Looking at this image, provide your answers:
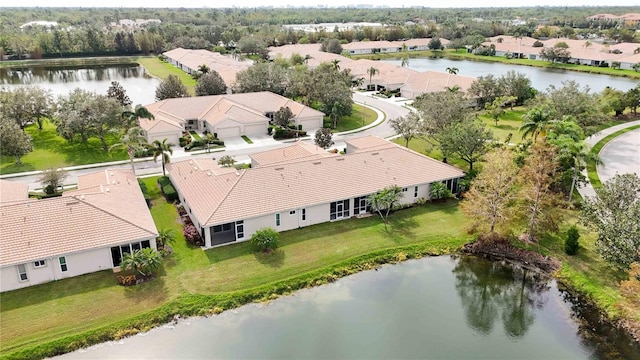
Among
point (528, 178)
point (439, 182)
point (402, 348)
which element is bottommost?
point (402, 348)

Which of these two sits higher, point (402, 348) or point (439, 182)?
point (439, 182)

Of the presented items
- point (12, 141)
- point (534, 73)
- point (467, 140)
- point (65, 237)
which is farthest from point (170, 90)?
point (534, 73)

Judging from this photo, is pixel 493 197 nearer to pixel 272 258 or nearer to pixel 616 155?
pixel 272 258

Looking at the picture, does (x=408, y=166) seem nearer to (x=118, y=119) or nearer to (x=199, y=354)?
(x=199, y=354)

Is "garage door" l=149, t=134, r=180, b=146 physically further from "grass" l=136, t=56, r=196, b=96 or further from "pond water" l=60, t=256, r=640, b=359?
"pond water" l=60, t=256, r=640, b=359

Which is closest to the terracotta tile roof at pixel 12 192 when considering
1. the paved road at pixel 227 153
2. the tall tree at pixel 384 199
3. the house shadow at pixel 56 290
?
the paved road at pixel 227 153

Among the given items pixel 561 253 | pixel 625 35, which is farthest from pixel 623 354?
pixel 625 35
